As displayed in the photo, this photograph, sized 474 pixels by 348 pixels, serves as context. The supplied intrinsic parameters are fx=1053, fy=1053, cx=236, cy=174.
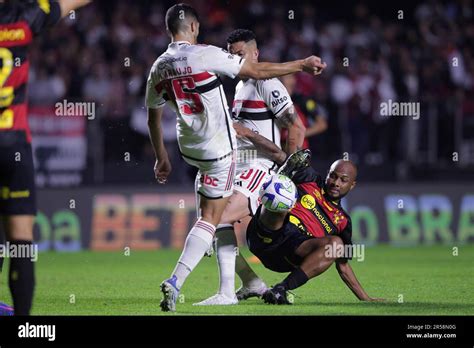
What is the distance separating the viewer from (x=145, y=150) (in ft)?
54.3

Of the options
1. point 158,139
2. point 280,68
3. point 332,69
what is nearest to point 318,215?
point 158,139

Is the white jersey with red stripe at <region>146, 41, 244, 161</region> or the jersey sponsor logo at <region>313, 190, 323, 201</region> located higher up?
the white jersey with red stripe at <region>146, 41, 244, 161</region>

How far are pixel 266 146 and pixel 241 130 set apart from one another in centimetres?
35

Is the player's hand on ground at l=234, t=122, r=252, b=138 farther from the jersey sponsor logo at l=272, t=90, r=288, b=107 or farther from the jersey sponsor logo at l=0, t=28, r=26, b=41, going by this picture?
the jersey sponsor logo at l=0, t=28, r=26, b=41

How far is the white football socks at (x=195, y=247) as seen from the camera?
26.7 feet

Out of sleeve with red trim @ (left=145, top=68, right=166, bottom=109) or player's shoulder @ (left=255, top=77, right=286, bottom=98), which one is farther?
player's shoulder @ (left=255, top=77, right=286, bottom=98)

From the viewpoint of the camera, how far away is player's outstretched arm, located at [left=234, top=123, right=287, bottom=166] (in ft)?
29.4

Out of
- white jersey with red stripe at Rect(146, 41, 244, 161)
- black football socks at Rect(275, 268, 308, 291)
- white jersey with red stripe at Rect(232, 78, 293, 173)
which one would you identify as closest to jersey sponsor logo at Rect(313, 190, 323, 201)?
white jersey with red stripe at Rect(232, 78, 293, 173)

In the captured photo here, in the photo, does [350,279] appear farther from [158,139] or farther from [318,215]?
[158,139]

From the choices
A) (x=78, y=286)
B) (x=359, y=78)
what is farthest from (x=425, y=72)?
(x=78, y=286)

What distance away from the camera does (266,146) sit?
909cm

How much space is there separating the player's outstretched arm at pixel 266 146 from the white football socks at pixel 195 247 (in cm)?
103

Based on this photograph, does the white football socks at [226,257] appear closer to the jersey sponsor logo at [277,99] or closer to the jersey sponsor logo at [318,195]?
the jersey sponsor logo at [318,195]
